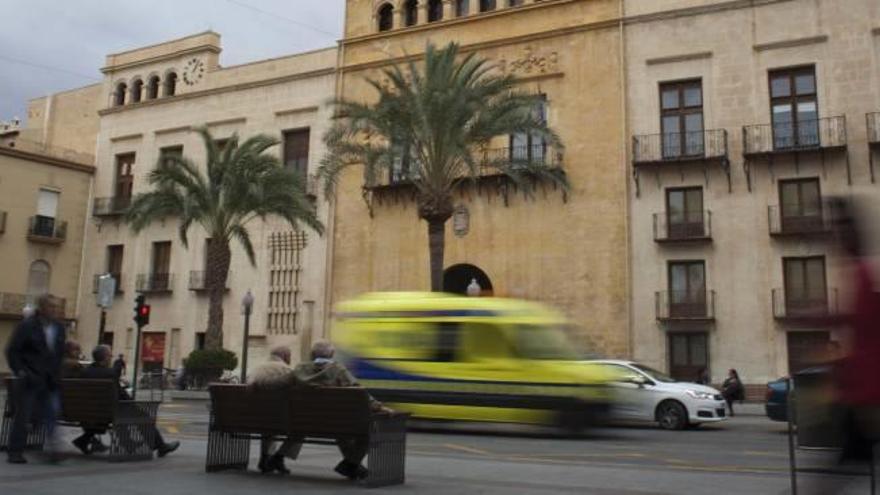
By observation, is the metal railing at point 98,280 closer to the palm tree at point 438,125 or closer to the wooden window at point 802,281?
the palm tree at point 438,125

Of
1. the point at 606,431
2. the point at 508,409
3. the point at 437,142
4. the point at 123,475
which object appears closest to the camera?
the point at 123,475

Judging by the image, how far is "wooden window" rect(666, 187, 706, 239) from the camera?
30906 millimetres

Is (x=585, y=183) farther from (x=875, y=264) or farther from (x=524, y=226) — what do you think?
(x=875, y=264)

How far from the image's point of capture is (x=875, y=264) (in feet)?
16.4

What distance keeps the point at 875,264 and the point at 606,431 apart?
12816 mm

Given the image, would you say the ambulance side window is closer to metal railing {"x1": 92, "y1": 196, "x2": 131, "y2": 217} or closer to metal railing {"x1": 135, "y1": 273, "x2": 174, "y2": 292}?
metal railing {"x1": 135, "y1": 273, "x2": 174, "y2": 292}

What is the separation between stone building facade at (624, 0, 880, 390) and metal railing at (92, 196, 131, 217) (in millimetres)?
27038

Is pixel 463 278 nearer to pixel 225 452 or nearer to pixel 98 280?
pixel 98 280

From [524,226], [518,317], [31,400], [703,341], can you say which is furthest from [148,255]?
[31,400]

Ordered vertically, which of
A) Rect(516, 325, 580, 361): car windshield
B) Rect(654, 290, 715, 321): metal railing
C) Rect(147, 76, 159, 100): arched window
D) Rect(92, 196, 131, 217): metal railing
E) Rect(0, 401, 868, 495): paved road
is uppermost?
Rect(147, 76, 159, 100): arched window

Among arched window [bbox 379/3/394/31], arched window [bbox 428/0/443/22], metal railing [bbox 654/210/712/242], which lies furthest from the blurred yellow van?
arched window [bbox 379/3/394/31]

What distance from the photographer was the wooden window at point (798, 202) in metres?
29.1

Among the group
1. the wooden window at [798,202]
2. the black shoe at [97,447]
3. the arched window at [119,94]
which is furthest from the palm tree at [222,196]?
the black shoe at [97,447]

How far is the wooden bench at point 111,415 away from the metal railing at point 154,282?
32.8 metres
